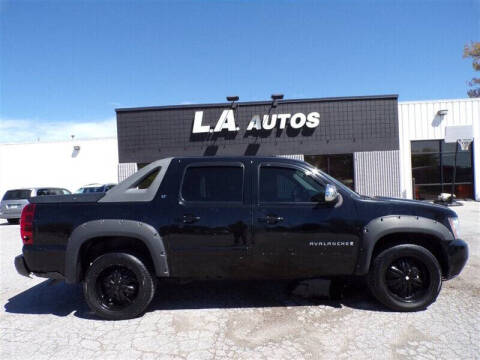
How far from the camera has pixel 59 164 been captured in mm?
20719

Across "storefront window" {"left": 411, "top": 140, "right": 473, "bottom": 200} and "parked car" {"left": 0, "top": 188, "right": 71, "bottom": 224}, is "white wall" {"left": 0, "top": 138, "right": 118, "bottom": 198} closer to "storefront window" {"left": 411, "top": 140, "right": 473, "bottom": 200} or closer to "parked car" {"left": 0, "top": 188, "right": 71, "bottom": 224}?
"parked car" {"left": 0, "top": 188, "right": 71, "bottom": 224}

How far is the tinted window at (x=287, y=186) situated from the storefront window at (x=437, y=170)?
14.7 meters

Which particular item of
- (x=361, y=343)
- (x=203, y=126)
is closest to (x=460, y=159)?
(x=203, y=126)

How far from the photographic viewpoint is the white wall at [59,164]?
20359 millimetres

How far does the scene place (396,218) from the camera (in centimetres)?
359

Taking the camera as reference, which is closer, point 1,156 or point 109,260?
point 109,260

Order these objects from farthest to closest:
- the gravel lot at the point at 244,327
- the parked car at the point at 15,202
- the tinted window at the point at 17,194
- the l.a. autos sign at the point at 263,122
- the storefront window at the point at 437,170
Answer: the storefront window at the point at 437,170, the l.a. autos sign at the point at 263,122, the tinted window at the point at 17,194, the parked car at the point at 15,202, the gravel lot at the point at 244,327

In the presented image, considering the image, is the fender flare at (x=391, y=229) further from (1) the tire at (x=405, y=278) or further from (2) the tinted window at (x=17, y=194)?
(2) the tinted window at (x=17, y=194)

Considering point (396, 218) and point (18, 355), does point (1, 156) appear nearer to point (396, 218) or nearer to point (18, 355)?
point (18, 355)

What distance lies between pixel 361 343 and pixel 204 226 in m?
1.96

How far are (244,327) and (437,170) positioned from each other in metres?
16.4

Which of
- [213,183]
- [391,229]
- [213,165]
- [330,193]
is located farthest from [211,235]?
[391,229]

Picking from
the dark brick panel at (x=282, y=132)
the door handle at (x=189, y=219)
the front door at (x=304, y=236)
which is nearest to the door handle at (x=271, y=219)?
the front door at (x=304, y=236)

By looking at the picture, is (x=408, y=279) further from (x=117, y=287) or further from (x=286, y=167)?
(x=117, y=287)
